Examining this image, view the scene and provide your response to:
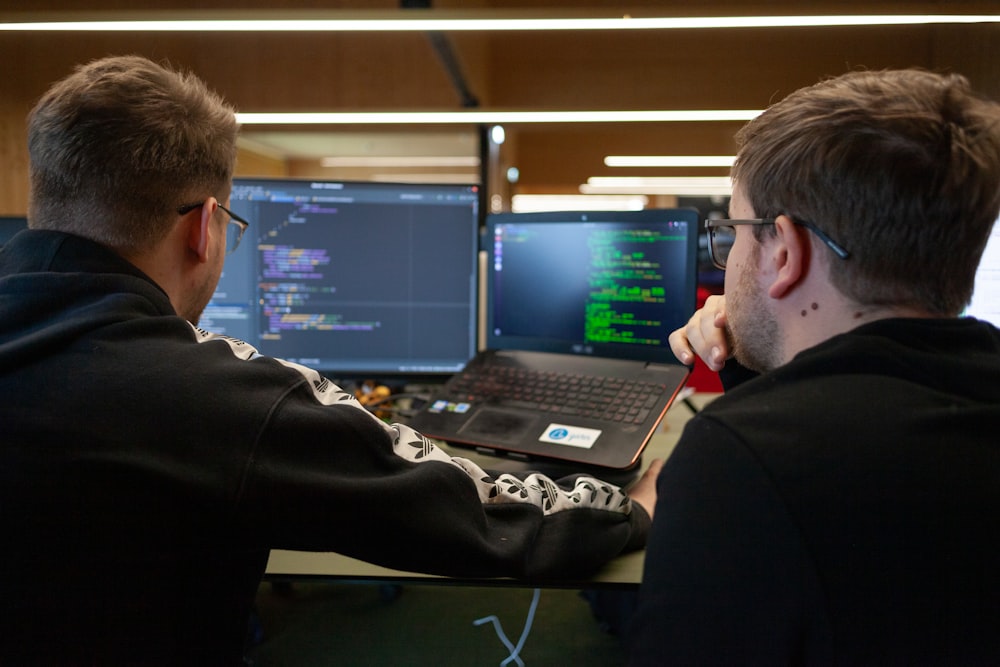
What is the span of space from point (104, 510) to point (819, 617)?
594 mm

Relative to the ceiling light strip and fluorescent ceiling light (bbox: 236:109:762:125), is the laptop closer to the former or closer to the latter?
the ceiling light strip

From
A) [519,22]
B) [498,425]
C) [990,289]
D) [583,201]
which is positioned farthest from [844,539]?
[583,201]

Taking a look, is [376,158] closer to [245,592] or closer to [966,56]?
[966,56]

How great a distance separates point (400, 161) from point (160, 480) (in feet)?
32.6

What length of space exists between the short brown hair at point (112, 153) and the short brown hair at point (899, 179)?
2.11 ft

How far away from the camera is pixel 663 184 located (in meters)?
10.0

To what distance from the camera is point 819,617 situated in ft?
1.63

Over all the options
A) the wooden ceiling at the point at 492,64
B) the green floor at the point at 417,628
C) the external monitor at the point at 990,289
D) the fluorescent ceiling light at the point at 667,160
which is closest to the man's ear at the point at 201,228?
the green floor at the point at 417,628

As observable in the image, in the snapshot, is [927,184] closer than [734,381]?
Yes

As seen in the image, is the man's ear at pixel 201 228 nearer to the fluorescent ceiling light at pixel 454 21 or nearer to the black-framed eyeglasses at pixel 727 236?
the black-framed eyeglasses at pixel 727 236

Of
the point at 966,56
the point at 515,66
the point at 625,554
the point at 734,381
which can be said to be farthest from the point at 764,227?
the point at 515,66

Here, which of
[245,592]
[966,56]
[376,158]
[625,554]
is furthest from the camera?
[376,158]

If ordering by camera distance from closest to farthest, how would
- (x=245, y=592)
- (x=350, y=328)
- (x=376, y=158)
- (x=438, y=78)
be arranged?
(x=245, y=592) < (x=350, y=328) < (x=438, y=78) < (x=376, y=158)

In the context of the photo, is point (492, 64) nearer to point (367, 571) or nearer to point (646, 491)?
point (646, 491)
